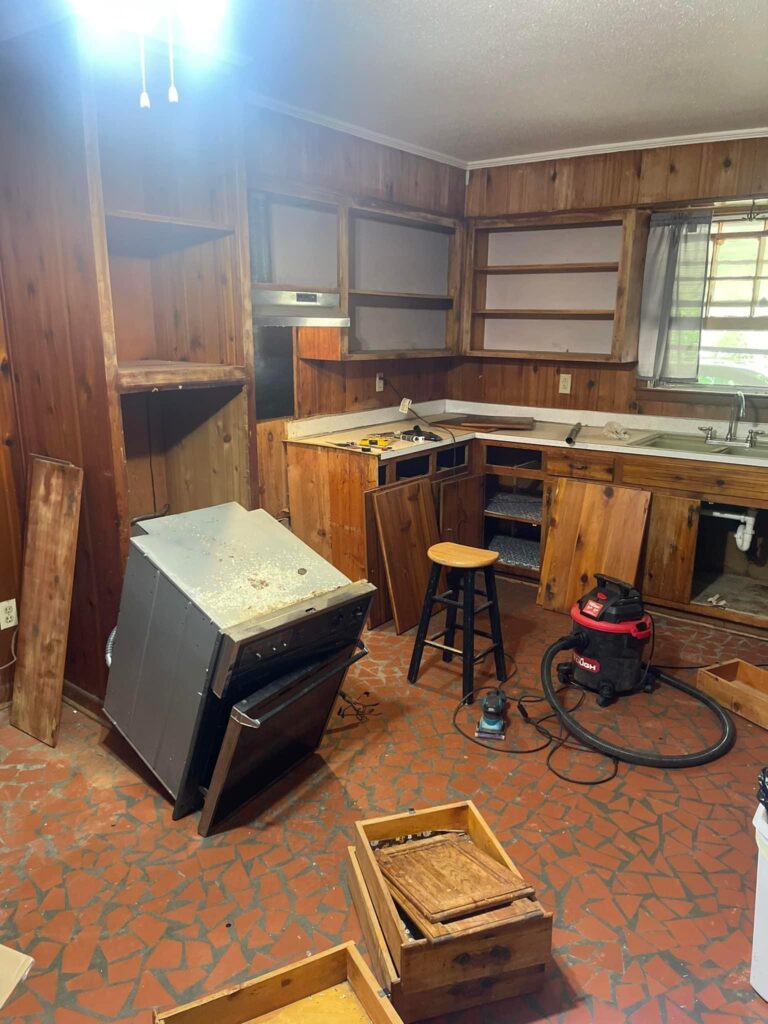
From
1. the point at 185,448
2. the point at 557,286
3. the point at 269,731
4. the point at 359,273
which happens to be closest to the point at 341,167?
the point at 359,273

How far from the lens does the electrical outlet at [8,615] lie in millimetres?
2887

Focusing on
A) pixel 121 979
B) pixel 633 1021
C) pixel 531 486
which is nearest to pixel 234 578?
pixel 121 979

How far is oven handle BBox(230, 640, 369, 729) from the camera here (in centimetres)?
188

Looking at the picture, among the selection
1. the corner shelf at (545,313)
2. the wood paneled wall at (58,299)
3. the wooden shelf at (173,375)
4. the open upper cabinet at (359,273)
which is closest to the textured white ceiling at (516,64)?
the open upper cabinet at (359,273)

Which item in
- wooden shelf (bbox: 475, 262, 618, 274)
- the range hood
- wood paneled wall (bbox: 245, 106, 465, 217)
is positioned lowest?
the range hood

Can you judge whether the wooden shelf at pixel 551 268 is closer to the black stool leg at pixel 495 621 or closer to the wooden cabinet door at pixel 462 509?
the wooden cabinet door at pixel 462 509

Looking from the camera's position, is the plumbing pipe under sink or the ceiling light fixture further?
the plumbing pipe under sink

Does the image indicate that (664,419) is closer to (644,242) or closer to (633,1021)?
(644,242)

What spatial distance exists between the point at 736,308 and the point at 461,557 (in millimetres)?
2307

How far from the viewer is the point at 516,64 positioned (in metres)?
2.62

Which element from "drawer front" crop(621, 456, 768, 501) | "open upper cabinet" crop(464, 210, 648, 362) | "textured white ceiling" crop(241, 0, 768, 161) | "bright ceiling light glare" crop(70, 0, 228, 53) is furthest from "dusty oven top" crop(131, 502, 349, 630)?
"open upper cabinet" crop(464, 210, 648, 362)

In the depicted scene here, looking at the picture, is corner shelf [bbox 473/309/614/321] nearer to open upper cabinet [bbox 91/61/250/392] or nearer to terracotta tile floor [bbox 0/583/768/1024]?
open upper cabinet [bbox 91/61/250/392]

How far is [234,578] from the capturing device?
6.82 ft

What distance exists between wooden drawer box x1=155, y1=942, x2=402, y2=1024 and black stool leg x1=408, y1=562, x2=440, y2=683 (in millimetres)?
1565
